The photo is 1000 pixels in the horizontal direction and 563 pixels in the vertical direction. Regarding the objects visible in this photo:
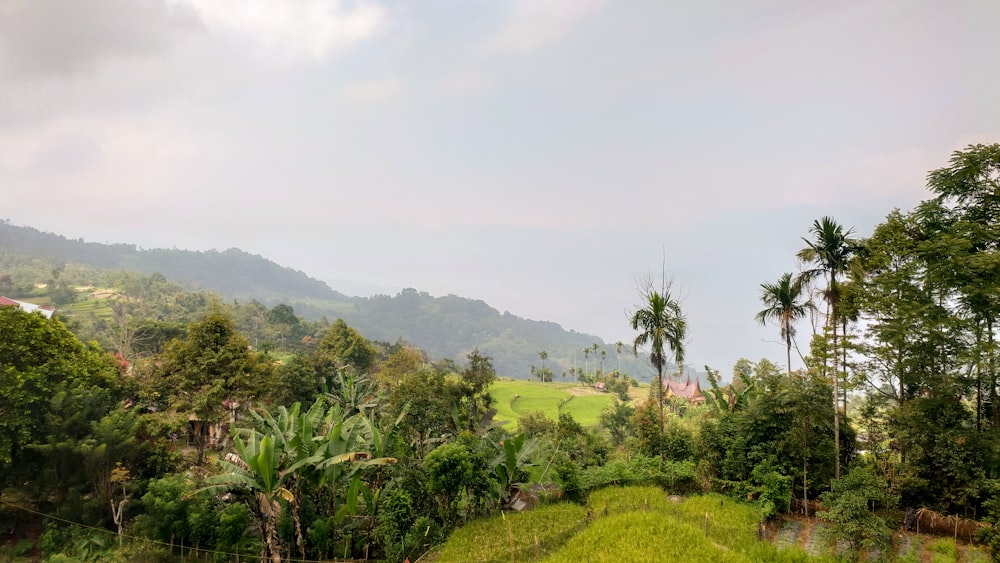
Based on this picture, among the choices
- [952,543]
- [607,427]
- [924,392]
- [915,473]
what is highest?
[924,392]

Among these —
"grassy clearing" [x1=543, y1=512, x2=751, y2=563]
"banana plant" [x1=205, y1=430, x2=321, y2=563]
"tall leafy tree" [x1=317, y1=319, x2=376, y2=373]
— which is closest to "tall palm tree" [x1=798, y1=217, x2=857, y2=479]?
"grassy clearing" [x1=543, y1=512, x2=751, y2=563]

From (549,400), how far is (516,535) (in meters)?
43.0

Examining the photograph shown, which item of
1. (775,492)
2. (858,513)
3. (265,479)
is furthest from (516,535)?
(858,513)

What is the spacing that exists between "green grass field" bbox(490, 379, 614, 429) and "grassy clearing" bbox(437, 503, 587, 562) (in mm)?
24523

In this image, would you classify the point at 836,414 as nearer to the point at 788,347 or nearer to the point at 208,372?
the point at 788,347

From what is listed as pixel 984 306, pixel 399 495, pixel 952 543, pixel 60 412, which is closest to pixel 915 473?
pixel 952 543

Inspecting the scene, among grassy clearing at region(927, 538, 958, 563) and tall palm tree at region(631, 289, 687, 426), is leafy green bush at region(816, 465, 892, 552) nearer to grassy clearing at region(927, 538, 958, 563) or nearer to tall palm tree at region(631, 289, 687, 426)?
grassy clearing at region(927, 538, 958, 563)

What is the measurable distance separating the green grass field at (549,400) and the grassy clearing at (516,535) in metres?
24.5

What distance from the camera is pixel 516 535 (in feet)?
33.8

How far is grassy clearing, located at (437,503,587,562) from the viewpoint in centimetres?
929

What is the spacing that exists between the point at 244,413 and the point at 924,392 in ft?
87.7

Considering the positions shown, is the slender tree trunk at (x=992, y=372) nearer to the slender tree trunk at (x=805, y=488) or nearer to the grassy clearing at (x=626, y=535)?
the slender tree trunk at (x=805, y=488)

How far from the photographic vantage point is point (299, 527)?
32.6ft

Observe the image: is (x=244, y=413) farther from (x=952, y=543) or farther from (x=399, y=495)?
(x=952, y=543)
